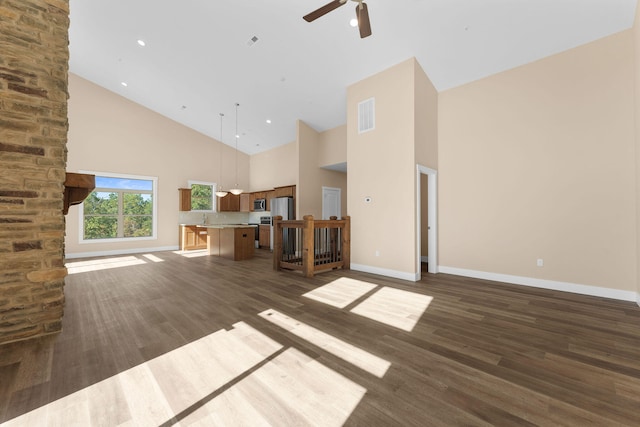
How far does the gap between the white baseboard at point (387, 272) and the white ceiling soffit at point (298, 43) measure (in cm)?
A: 368

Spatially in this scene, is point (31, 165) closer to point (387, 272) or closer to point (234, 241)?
point (234, 241)

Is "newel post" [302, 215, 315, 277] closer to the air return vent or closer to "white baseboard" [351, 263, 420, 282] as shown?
"white baseboard" [351, 263, 420, 282]

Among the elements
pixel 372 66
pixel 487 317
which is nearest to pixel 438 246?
pixel 487 317

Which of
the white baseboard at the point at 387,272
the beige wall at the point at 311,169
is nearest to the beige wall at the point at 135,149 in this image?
the beige wall at the point at 311,169

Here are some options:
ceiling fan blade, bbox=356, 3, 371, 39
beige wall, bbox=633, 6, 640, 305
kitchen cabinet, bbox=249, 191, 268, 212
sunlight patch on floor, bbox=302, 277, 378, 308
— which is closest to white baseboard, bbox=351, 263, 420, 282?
sunlight patch on floor, bbox=302, 277, 378, 308

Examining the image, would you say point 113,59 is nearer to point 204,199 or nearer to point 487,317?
point 204,199

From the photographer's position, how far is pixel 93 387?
1687 mm

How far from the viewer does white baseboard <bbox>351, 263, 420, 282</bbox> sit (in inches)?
177

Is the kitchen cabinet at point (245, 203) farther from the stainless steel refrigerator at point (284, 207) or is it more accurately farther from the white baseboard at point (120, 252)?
the white baseboard at point (120, 252)

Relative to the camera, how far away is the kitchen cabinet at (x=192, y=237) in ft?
28.2

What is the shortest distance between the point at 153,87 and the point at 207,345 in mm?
7233

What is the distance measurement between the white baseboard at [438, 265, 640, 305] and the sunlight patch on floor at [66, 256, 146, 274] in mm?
7056

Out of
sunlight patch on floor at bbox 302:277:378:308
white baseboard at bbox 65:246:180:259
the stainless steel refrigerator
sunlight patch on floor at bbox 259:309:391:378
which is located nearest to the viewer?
sunlight patch on floor at bbox 259:309:391:378

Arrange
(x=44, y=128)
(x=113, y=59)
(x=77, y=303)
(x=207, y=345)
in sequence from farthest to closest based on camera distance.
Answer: (x=113, y=59) < (x=77, y=303) < (x=44, y=128) < (x=207, y=345)
